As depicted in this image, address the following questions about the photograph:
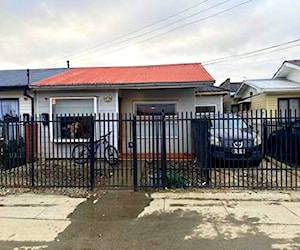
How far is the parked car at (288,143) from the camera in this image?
8461 millimetres

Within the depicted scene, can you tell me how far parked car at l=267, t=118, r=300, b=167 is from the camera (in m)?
8.46

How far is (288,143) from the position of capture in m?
9.13

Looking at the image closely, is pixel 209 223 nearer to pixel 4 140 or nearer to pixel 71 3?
pixel 4 140

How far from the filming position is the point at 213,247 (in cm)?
484

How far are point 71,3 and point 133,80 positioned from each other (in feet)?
13.6

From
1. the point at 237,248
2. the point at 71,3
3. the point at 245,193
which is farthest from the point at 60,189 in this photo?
the point at 71,3

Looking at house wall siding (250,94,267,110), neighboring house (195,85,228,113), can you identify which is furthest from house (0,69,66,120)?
house wall siding (250,94,267,110)

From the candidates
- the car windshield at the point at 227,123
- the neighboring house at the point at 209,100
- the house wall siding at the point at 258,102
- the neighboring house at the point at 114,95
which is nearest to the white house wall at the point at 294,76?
the house wall siding at the point at 258,102

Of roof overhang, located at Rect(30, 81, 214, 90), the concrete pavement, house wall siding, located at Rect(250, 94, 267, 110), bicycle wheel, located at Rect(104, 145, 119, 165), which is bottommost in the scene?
the concrete pavement

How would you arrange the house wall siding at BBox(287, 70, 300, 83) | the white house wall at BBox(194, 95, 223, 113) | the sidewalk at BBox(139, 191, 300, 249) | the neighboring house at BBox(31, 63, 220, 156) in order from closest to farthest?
the sidewalk at BBox(139, 191, 300, 249) → the neighboring house at BBox(31, 63, 220, 156) → the house wall siding at BBox(287, 70, 300, 83) → the white house wall at BBox(194, 95, 223, 113)

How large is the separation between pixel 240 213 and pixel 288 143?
3535mm

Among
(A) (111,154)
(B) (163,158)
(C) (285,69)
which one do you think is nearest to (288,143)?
(B) (163,158)

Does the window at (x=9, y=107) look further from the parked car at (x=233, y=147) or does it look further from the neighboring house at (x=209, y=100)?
the neighboring house at (x=209, y=100)

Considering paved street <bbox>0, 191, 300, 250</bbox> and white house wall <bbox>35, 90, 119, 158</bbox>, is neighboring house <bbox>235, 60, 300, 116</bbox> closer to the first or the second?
white house wall <bbox>35, 90, 119, 158</bbox>
